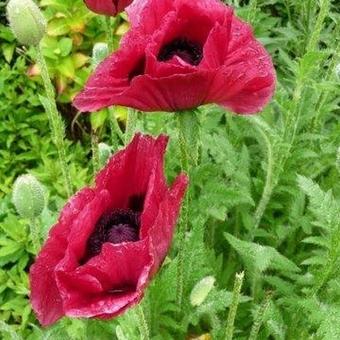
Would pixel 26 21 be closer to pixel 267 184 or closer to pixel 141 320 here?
pixel 141 320

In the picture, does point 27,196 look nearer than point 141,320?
No

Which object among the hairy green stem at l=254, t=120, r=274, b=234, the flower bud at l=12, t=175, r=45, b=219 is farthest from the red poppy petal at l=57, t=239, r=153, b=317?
the hairy green stem at l=254, t=120, r=274, b=234

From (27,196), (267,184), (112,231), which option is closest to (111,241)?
(112,231)

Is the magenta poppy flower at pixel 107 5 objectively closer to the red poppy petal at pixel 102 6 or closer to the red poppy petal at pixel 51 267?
the red poppy petal at pixel 102 6

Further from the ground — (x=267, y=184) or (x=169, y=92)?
(x=169, y=92)

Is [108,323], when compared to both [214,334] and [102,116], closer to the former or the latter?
[214,334]

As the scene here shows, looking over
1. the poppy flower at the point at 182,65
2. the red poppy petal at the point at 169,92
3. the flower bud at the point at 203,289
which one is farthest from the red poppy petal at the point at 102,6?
the flower bud at the point at 203,289

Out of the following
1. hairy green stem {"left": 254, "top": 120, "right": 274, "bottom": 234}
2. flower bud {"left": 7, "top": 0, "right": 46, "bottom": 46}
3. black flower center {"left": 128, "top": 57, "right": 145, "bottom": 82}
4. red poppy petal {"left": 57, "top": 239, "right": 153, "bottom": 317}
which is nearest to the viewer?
red poppy petal {"left": 57, "top": 239, "right": 153, "bottom": 317}

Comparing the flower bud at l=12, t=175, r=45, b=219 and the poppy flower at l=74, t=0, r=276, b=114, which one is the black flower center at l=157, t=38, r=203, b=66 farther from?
the flower bud at l=12, t=175, r=45, b=219
